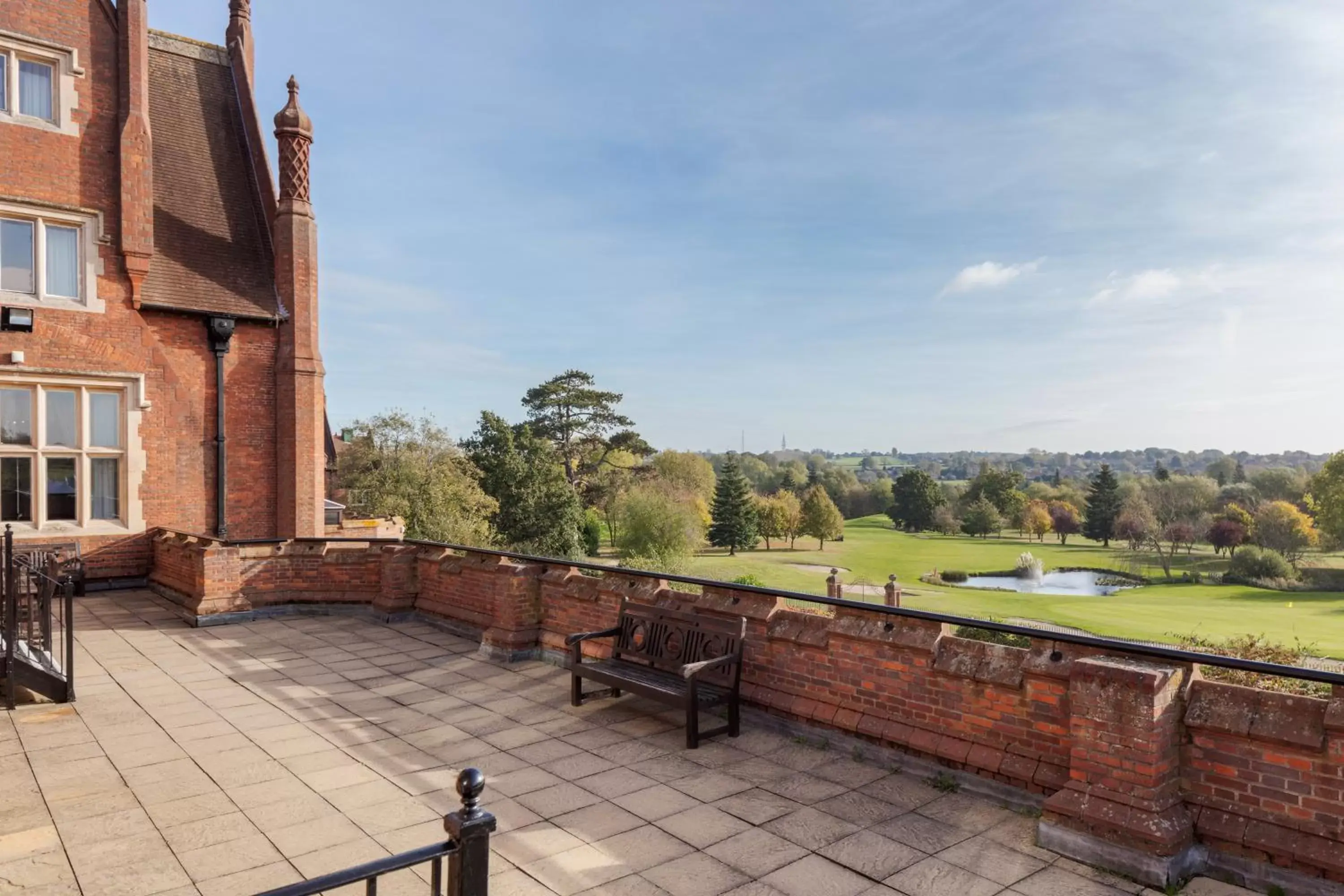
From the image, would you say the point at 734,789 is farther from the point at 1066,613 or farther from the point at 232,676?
the point at 1066,613

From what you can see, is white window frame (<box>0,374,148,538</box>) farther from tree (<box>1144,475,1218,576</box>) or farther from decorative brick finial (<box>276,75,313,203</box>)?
tree (<box>1144,475,1218,576</box>)

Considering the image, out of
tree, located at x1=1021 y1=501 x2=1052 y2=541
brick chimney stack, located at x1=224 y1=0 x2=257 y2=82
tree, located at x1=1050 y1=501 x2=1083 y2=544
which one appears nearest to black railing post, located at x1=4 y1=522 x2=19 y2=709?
brick chimney stack, located at x1=224 y1=0 x2=257 y2=82

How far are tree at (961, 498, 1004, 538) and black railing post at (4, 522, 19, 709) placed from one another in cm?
9693

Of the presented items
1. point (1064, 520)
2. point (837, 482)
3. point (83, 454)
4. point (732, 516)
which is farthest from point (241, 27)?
point (837, 482)

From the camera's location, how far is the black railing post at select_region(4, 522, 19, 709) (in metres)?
6.23

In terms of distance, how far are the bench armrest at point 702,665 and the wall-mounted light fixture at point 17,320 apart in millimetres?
11656

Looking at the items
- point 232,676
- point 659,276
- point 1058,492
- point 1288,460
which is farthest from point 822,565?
point 1288,460

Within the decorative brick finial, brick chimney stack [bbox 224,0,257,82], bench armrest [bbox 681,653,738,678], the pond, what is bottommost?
the pond

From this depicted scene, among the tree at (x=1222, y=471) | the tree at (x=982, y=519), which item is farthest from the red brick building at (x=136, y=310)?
the tree at (x=1222, y=471)

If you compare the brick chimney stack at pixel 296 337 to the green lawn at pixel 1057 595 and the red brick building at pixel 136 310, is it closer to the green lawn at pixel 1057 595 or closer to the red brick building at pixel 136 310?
the red brick building at pixel 136 310

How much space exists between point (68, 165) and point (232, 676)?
9458 millimetres

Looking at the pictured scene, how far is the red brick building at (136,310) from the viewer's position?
38.1 ft

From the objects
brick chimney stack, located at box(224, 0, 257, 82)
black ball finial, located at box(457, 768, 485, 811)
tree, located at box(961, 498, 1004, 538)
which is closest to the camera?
black ball finial, located at box(457, 768, 485, 811)

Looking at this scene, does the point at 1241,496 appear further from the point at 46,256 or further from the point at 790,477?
the point at 46,256
